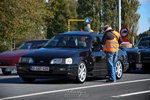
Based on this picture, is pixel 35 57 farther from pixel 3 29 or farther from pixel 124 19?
pixel 124 19

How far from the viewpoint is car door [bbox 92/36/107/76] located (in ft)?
43.2

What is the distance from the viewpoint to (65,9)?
249 feet

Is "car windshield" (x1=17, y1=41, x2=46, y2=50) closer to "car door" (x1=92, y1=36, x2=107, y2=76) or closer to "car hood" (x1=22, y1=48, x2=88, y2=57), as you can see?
"car door" (x1=92, y1=36, x2=107, y2=76)

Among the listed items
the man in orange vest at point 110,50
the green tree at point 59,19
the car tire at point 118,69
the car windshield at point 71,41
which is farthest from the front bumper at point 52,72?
the green tree at point 59,19

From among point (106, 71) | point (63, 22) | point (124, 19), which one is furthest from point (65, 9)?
point (106, 71)

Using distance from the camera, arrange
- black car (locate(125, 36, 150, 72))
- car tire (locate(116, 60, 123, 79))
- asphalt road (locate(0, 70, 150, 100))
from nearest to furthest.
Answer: asphalt road (locate(0, 70, 150, 100)), car tire (locate(116, 60, 123, 79)), black car (locate(125, 36, 150, 72))

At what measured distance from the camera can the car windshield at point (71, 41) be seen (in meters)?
13.1

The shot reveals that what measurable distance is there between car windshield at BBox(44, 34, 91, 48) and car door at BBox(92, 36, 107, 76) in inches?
10.1

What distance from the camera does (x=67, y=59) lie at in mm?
11977

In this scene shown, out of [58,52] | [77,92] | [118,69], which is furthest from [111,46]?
[77,92]

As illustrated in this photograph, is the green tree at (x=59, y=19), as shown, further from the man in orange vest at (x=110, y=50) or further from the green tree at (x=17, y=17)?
the man in orange vest at (x=110, y=50)

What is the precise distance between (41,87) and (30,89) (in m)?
0.50

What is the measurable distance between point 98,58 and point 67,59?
5.34 ft

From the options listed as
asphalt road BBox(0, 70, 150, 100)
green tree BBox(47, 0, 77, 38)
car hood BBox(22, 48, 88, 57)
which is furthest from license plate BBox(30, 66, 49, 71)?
green tree BBox(47, 0, 77, 38)
